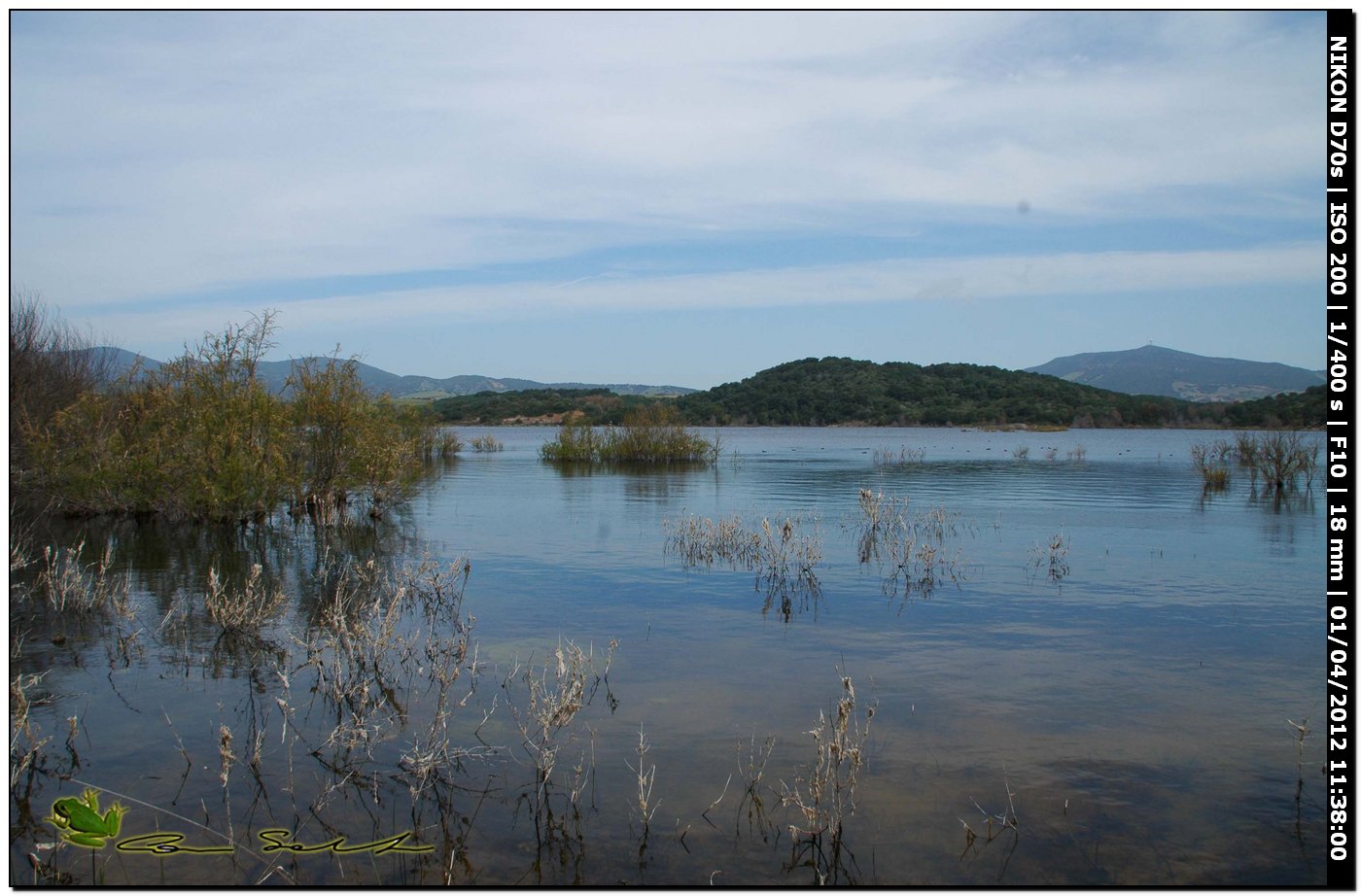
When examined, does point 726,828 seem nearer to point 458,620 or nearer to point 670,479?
point 458,620

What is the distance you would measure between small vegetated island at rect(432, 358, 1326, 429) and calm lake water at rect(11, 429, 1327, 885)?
6799 centimetres

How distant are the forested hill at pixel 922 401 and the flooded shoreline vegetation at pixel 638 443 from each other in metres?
45.3

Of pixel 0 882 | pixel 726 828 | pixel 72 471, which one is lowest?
pixel 726 828

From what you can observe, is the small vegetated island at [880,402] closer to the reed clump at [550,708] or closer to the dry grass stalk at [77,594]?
the dry grass stalk at [77,594]

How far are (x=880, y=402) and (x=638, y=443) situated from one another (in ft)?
191

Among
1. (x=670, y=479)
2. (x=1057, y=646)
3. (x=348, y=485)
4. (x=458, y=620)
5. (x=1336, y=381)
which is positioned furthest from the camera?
(x=670, y=479)

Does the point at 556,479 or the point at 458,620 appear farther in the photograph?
the point at 556,479

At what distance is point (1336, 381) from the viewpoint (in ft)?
23.7

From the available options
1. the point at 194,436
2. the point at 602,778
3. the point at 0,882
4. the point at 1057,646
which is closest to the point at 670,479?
the point at 194,436

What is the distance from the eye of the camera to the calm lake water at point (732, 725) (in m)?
6.18

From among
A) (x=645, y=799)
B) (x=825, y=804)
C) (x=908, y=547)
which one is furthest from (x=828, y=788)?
(x=908, y=547)

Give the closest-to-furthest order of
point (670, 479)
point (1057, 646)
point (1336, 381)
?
point (1336, 381), point (1057, 646), point (670, 479)

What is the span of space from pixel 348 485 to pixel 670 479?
607 inches

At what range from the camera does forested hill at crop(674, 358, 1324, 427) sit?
9356 centimetres
